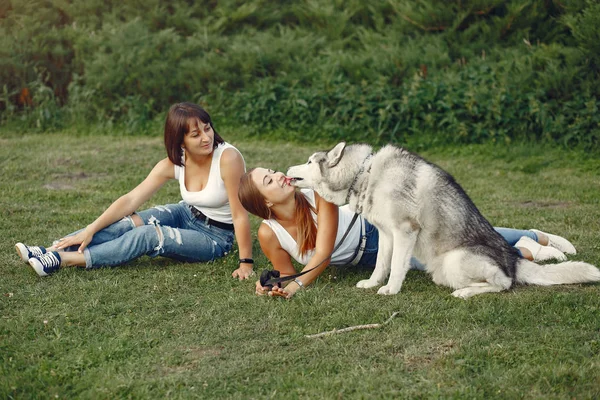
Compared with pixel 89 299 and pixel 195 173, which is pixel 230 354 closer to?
pixel 89 299

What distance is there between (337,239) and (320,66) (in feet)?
18.8

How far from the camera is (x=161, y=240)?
535 centimetres

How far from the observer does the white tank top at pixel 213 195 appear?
17.7ft

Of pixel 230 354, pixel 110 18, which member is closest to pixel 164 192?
pixel 230 354

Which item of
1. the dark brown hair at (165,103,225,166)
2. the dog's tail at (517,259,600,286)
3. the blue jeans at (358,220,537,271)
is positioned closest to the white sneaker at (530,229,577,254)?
the blue jeans at (358,220,537,271)

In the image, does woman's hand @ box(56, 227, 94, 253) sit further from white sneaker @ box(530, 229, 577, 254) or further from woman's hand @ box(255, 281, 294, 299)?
white sneaker @ box(530, 229, 577, 254)

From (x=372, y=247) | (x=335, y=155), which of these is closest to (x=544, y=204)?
(x=372, y=247)

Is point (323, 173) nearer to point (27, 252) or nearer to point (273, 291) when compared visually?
point (273, 291)

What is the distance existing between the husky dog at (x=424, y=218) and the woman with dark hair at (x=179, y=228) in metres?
0.85

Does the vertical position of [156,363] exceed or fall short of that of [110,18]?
it falls short

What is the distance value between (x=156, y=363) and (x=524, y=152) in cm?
628

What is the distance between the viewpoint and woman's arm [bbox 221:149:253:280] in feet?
17.3

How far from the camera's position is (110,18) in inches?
458

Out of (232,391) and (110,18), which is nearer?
(232,391)
